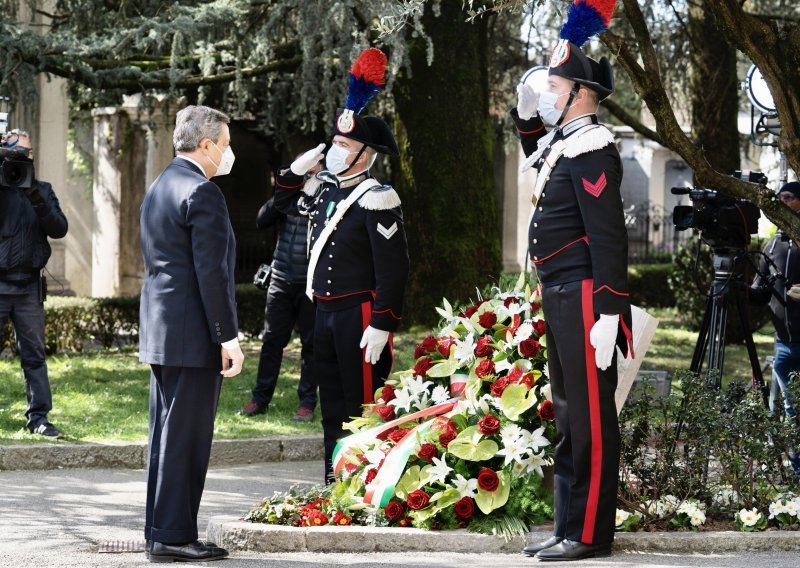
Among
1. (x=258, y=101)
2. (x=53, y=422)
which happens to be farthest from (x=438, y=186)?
(x=53, y=422)

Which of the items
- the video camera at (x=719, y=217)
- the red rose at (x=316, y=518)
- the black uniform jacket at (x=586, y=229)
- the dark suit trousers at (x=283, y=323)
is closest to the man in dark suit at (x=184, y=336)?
the red rose at (x=316, y=518)

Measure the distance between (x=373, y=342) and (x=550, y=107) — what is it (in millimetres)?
1674

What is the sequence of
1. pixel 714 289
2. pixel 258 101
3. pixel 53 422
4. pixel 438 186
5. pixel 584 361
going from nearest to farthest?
pixel 584 361 < pixel 714 289 < pixel 53 422 < pixel 438 186 < pixel 258 101

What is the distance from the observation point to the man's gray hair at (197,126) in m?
5.89

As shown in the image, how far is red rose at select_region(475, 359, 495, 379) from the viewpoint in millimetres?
6340

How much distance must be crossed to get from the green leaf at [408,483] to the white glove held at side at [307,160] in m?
2.07

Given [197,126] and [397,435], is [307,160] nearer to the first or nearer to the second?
[197,126]

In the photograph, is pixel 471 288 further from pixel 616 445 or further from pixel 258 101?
pixel 616 445

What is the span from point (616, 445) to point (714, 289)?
2.61 m

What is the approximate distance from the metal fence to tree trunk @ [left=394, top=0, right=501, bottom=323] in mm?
14605

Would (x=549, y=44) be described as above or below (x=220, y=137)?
above

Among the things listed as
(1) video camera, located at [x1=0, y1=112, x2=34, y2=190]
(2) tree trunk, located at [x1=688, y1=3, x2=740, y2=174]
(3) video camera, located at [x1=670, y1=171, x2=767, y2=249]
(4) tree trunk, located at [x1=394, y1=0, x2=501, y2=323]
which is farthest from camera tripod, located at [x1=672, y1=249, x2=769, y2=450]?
(2) tree trunk, located at [x1=688, y1=3, x2=740, y2=174]

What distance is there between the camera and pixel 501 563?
18.6 feet

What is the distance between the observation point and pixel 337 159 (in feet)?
23.2
